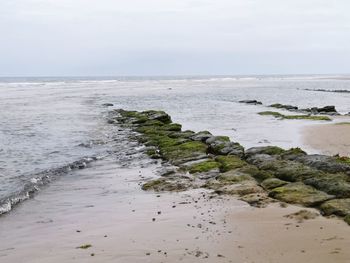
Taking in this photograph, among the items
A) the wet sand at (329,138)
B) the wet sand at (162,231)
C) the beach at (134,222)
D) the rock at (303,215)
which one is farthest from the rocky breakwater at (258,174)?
the wet sand at (329,138)

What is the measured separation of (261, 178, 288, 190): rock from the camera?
1093 cm

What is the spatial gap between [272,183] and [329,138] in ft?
37.7

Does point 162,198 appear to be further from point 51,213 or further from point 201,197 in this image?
point 51,213

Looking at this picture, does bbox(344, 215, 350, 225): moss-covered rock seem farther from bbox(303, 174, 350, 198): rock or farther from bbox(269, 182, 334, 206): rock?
bbox(303, 174, 350, 198): rock

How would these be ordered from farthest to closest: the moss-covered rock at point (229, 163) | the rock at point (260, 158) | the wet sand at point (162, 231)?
the rock at point (260, 158), the moss-covered rock at point (229, 163), the wet sand at point (162, 231)

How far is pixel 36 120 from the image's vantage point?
33500 millimetres

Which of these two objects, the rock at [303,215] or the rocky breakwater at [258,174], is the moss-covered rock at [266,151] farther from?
the rock at [303,215]

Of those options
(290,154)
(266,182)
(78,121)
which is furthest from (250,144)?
(78,121)

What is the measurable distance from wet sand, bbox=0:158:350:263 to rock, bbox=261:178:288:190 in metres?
1.25

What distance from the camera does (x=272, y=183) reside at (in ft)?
36.4

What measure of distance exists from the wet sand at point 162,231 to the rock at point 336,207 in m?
0.40

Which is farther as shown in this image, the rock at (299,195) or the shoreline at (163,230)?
the rock at (299,195)

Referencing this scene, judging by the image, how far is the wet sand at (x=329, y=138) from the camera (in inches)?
706

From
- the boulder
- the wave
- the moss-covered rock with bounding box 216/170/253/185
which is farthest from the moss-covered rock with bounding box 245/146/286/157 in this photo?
the wave
